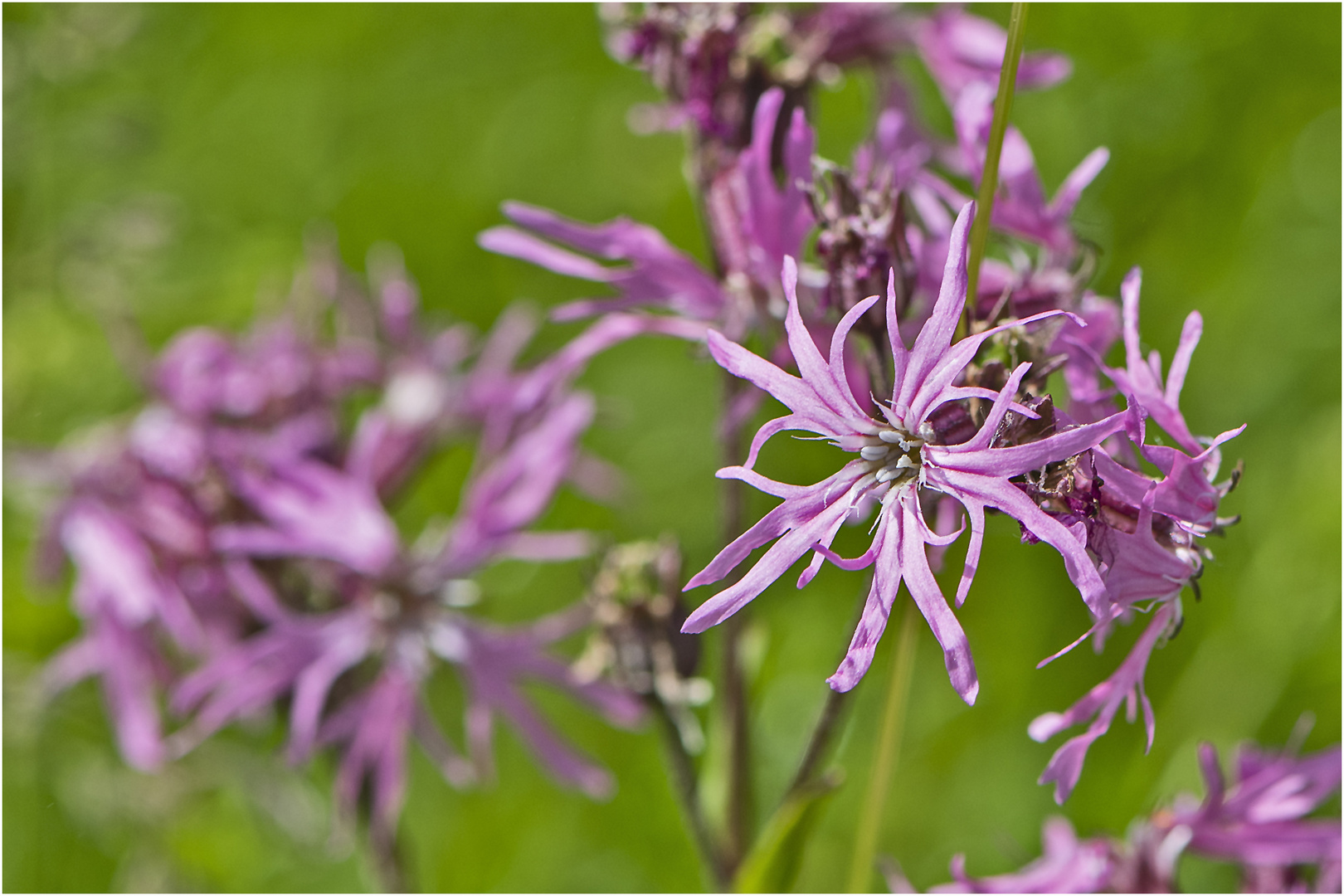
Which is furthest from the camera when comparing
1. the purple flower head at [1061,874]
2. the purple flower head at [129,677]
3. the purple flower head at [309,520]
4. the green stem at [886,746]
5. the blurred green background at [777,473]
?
the blurred green background at [777,473]

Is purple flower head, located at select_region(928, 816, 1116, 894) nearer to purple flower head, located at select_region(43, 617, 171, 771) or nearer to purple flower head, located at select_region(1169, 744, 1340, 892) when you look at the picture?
purple flower head, located at select_region(1169, 744, 1340, 892)

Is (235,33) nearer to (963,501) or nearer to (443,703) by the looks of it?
(443,703)

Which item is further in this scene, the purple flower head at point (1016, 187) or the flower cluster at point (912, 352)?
the purple flower head at point (1016, 187)

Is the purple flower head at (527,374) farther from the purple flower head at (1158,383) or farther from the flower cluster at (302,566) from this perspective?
the purple flower head at (1158,383)

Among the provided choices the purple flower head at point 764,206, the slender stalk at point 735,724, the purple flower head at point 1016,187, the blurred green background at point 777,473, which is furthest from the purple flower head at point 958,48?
the slender stalk at point 735,724

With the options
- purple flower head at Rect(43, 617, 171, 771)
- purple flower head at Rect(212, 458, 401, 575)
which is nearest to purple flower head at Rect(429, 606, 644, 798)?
purple flower head at Rect(212, 458, 401, 575)

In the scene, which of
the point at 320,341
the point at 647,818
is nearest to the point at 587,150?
the point at 320,341
